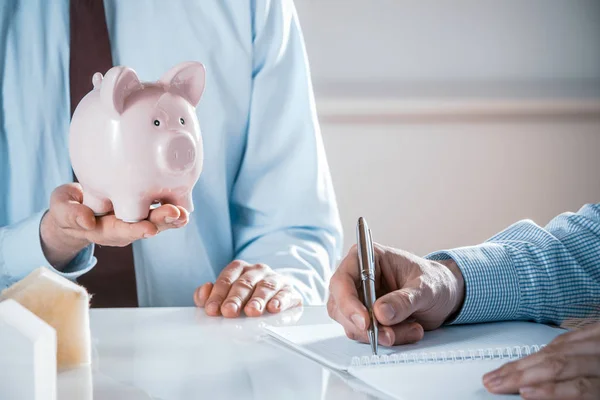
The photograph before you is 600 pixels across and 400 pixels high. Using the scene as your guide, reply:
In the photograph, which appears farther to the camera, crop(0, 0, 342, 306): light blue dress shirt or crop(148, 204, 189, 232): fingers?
crop(0, 0, 342, 306): light blue dress shirt

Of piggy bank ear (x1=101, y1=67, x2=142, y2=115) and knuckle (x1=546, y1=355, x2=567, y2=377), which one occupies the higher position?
piggy bank ear (x1=101, y1=67, x2=142, y2=115)

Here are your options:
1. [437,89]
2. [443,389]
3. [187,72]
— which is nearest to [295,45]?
[187,72]

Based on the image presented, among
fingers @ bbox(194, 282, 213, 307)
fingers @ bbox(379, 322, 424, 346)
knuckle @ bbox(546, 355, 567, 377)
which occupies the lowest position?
fingers @ bbox(194, 282, 213, 307)

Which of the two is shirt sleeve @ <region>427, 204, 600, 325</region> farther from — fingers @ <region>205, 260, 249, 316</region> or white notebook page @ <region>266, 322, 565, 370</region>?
fingers @ <region>205, 260, 249, 316</region>

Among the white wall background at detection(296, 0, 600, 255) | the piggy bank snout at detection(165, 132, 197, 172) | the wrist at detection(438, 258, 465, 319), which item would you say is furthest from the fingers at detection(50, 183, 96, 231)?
the white wall background at detection(296, 0, 600, 255)

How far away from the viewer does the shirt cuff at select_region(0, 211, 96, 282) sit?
3.41ft

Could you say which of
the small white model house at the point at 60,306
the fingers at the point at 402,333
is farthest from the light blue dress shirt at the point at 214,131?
the small white model house at the point at 60,306

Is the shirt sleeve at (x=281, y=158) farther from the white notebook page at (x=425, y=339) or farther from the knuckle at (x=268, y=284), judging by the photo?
the white notebook page at (x=425, y=339)

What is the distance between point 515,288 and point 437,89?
1.64 metres

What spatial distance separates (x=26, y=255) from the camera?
109 centimetres

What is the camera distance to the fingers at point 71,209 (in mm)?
807

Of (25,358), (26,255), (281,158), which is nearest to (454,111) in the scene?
(281,158)

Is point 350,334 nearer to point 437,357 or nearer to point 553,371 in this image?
point 437,357

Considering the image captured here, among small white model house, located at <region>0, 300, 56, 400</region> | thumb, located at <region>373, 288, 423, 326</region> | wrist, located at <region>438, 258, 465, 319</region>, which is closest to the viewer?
small white model house, located at <region>0, 300, 56, 400</region>
